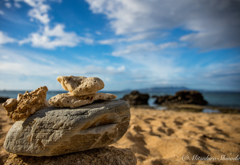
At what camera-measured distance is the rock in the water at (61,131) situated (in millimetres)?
2270

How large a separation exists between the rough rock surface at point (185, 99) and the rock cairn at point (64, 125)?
16.4m

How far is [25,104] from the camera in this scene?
7.85 ft

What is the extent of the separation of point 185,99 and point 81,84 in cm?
1786

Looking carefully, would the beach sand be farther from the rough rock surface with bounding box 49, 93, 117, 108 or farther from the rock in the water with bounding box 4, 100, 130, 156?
the rough rock surface with bounding box 49, 93, 117, 108

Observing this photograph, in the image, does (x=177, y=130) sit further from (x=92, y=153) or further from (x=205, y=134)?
(x=92, y=153)

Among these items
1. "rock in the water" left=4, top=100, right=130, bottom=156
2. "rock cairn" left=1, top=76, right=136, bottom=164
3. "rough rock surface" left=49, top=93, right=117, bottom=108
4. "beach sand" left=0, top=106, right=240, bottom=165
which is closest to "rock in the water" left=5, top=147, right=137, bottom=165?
"rock cairn" left=1, top=76, right=136, bottom=164

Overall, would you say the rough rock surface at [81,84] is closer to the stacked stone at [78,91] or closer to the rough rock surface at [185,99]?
the stacked stone at [78,91]

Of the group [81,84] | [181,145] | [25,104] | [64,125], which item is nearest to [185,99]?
[181,145]

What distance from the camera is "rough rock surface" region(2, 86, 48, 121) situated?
2.39 meters

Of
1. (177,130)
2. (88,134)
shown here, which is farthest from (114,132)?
(177,130)

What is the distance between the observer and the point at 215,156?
371cm

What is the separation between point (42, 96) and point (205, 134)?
5.60 m

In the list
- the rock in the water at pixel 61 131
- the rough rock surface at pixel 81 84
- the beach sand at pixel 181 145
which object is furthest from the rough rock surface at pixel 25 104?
the beach sand at pixel 181 145

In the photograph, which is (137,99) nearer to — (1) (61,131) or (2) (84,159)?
(2) (84,159)
